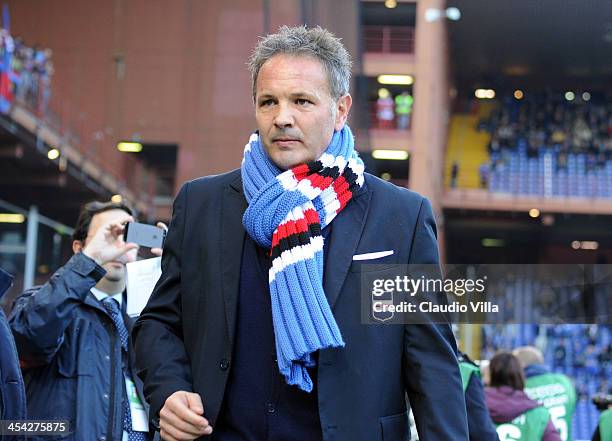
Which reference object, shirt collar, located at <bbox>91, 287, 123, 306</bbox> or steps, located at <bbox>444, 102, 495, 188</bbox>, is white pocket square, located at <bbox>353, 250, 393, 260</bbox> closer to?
shirt collar, located at <bbox>91, 287, 123, 306</bbox>

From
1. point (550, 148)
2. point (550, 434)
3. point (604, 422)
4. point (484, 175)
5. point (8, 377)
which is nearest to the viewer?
point (8, 377)

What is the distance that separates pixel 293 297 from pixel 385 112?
29.8m

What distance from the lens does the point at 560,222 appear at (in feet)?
114

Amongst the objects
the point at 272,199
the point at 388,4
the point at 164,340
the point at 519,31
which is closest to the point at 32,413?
the point at 164,340

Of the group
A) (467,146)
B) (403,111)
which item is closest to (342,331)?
(403,111)

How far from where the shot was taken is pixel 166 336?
243 cm

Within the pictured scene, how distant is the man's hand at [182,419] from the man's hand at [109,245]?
1714 mm

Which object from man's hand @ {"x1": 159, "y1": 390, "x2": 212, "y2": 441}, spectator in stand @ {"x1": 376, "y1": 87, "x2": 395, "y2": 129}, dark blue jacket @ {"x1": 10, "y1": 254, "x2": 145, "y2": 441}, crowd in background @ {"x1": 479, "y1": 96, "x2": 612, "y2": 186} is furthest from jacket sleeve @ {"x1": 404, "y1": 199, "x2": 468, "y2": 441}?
crowd in background @ {"x1": 479, "y1": 96, "x2": 612, "y2": 186}

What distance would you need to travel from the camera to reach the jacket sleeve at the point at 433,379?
2310mm

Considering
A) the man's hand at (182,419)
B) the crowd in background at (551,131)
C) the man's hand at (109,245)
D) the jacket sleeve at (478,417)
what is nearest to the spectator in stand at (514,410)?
the jacket sleeve at (478,417)

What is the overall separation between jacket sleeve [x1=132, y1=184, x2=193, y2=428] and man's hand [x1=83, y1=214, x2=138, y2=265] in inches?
56.6

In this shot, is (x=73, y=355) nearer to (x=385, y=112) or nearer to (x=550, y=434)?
(x=550, y=434)

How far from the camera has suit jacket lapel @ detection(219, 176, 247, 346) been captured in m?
2.36

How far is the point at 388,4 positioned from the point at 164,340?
2918cm
